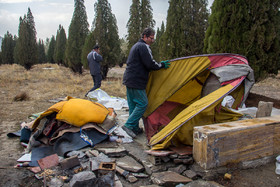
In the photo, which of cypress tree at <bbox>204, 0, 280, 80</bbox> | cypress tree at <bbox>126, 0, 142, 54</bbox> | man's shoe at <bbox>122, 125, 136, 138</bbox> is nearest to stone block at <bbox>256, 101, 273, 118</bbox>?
man's shoe at <bbox>122, 125, 136, 138</bbox>

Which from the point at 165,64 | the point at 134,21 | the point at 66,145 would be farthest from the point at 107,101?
the point at 134,21

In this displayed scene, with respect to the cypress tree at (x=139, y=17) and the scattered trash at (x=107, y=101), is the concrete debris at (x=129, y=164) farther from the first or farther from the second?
the cypress tree at (x=139, y=17)

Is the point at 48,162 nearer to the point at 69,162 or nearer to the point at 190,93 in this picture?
the point at 69,162

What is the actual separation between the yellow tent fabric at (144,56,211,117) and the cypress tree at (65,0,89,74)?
16.8 m

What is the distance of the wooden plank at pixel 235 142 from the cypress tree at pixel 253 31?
357 centimetres

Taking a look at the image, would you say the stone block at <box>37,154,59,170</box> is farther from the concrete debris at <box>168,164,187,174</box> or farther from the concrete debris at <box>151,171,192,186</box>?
the concrete debris at <box>168,164,187,174</box>

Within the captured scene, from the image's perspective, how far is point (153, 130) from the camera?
3.91 metres

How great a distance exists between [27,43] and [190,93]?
23119mm

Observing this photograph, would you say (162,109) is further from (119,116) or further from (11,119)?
(11,119)

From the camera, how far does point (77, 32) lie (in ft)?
64.4

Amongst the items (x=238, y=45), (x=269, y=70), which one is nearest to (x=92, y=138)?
(x=238, y=45)

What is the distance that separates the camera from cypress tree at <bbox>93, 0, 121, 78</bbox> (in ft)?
50.6

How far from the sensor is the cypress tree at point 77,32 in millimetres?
19172

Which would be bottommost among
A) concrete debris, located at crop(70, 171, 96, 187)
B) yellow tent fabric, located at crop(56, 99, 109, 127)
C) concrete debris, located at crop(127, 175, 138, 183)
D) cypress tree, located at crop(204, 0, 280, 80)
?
concrete debris, located at crop(127, 175, 138, 183)
